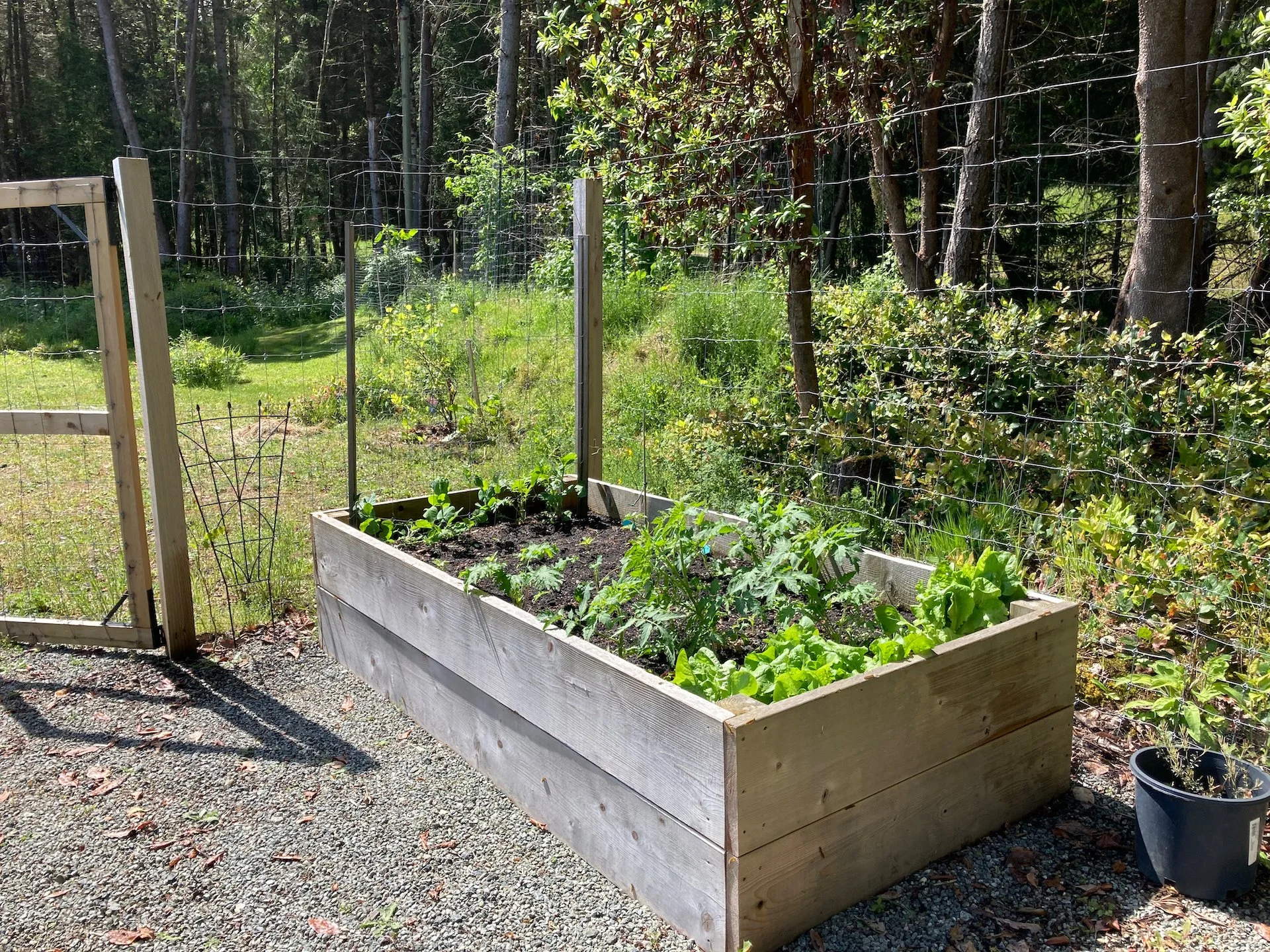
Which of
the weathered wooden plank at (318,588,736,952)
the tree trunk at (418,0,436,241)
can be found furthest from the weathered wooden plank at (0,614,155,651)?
the tree trunk at (418,0,436,241)

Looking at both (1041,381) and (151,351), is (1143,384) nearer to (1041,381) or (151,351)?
(1041,381)

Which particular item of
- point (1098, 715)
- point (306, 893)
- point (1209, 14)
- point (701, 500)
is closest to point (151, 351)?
point (306, 893)

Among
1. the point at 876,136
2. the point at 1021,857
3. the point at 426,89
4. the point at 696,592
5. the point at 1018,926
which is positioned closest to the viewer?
the point at 1018,926

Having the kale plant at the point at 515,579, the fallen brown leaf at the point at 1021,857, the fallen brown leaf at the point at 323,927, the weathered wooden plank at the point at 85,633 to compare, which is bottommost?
the fallen brown leaf at the point at 323,927

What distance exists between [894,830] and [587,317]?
273cm

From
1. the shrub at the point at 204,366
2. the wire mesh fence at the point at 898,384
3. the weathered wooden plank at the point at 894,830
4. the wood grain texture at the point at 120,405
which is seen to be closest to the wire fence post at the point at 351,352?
the wire mesh fence at the point at 898,384

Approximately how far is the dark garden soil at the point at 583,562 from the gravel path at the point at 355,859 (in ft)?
2.01

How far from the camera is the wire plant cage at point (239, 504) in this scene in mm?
4473

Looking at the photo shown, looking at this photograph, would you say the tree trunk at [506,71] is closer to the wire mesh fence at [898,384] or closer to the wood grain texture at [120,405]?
the wire mesh fence at [898,384]

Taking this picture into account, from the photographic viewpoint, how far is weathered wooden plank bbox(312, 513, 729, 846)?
2.11 m

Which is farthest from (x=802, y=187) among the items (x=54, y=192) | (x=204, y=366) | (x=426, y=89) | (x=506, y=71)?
(x=426, y=89)

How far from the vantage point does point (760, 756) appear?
200cm

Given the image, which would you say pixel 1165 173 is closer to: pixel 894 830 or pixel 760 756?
pixel 894 830

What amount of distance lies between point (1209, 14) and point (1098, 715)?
3933mm
